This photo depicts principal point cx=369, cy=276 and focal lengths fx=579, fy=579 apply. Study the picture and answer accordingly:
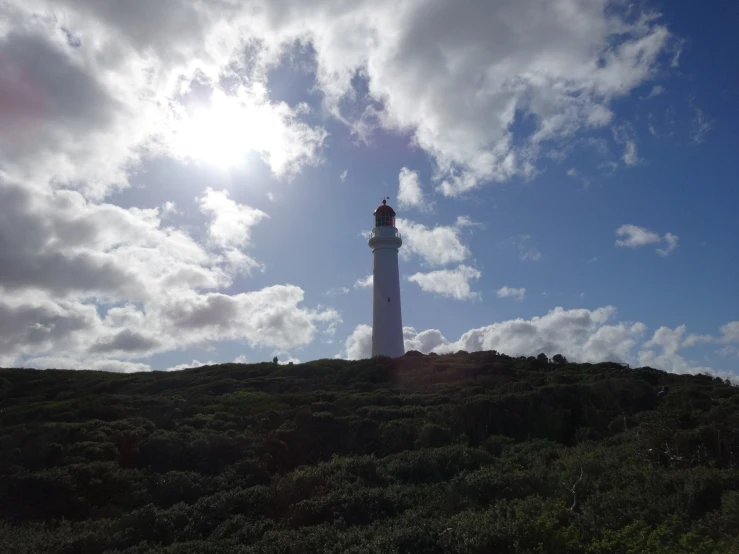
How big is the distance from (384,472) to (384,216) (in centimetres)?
2819

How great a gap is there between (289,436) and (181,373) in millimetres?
18675

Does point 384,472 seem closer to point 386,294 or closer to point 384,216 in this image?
point 386,294

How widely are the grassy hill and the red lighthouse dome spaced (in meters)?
18.1

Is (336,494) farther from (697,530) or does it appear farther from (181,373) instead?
(181,373)

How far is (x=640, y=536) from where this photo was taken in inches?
311

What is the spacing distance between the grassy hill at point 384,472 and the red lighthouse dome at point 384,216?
59.5ft

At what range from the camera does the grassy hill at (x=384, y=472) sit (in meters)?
8.74

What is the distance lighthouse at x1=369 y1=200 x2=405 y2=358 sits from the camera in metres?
36.9

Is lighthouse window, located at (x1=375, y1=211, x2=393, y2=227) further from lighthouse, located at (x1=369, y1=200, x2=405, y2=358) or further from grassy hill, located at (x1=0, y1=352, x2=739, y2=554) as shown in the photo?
grassy hill, located at (x1=0, y1=352, x2=739, y2=554)

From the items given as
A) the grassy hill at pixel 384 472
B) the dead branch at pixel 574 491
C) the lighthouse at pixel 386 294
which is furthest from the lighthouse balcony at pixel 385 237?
the dead branch at pixel 574 491

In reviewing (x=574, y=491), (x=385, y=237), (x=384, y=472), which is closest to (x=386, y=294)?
(x=385, y=237)

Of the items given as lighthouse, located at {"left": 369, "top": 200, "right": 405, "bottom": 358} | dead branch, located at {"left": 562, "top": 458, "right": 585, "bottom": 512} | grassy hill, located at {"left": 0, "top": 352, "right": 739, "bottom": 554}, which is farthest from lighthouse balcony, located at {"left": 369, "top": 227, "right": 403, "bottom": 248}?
dead branch, located at {"left": 562, "top": 458, "right": 585, "bottom": 512}

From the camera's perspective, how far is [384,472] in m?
12.8

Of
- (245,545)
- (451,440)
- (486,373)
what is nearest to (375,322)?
(486,373)
